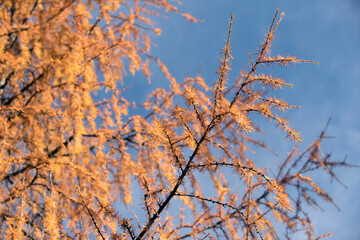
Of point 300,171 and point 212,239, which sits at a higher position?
point 300,171

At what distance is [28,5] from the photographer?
354 centimetres

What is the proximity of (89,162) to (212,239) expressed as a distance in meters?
2.07

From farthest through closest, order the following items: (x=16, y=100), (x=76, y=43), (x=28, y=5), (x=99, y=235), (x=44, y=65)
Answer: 1. (x=28, y=5)
2. (x=16, y=100)
3. (x=44, y=65)
4. (x=76, y=43)
5. (x=99, y=235)

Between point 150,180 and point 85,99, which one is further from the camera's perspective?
point 85,99

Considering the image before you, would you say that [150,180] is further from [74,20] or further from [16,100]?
[16,100]

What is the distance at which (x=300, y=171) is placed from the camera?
9.72 feet

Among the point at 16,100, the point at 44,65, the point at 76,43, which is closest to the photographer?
the point at 76,43

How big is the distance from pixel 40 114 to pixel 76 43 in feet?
2.85

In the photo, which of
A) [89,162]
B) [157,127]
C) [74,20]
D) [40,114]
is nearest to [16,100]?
[40,114]

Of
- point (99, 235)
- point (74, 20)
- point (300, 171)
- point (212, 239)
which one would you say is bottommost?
point (212, 239)

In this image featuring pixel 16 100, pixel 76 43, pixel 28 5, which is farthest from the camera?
pixel 28 5

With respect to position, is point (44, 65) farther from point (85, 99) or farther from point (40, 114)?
point (85, 99)

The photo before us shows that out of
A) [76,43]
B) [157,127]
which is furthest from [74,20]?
[157,127]

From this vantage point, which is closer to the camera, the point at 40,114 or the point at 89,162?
the point at 40,114
